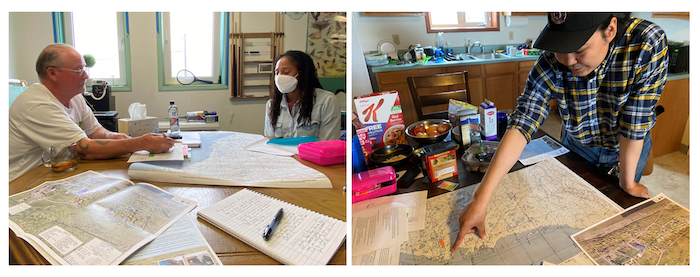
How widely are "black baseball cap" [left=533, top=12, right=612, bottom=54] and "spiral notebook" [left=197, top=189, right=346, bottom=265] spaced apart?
0.63 m

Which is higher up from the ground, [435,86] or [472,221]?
[435,86]

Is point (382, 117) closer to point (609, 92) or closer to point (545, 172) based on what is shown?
→ point (545, 172)

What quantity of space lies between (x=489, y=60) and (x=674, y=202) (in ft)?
8.69

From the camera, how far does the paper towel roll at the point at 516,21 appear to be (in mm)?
3402

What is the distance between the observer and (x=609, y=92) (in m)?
0.90

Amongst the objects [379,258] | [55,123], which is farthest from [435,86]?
[55,123]

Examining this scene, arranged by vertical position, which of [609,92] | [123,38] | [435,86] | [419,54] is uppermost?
[419,54]

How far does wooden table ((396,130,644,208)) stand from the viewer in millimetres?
755

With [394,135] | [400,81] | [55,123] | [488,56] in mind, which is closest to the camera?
[394,135]

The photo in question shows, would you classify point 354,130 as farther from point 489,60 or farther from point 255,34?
point 489,60

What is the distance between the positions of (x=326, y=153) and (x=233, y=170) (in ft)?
1.00

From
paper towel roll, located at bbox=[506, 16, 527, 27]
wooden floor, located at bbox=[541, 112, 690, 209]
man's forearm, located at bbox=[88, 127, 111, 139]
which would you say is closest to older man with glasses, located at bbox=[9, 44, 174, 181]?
man's forearm, located at bbox=[88, 127, 111, 139]

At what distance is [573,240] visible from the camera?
63cm

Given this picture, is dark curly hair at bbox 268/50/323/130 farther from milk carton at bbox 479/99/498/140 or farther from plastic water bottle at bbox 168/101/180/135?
milk carton at bbox 479/99/498/140
